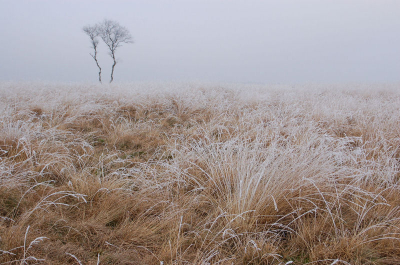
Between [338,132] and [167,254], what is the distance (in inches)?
142

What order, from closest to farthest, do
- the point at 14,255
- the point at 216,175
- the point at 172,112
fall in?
the point at 14,255 → the point at 216,175 → the point at 172,112

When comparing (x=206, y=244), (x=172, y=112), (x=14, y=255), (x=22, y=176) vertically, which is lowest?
(x=206, y=244)

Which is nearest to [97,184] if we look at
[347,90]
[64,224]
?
[64,224]

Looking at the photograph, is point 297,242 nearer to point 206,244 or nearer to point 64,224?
point 206,244

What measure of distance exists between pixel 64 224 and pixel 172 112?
376cm

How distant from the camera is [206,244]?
52.7 inches

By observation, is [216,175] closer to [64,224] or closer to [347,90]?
[64,224]

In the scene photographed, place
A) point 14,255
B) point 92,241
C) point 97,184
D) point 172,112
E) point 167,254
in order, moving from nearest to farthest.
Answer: point 14,255 < point 167,254 < point 92,241 < point 97,184 < point 172,112

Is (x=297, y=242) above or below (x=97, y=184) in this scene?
below

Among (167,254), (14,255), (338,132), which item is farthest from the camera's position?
(338,132)

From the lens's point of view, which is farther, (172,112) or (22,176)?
(172,112)

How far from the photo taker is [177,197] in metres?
1.81

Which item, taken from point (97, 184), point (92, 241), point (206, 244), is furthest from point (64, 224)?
point (206, 244)

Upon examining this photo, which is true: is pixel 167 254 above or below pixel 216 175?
below
